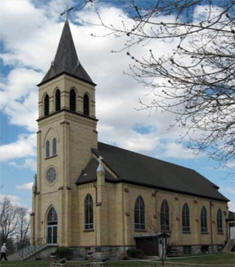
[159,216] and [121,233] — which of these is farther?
[159,216]

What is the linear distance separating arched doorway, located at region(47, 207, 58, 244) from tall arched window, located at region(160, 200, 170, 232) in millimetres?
11527

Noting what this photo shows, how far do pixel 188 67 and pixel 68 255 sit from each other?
3214cm

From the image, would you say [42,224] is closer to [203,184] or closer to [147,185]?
[147,185]

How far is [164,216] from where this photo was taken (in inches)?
1790

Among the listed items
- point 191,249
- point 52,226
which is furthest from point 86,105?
point 191,249

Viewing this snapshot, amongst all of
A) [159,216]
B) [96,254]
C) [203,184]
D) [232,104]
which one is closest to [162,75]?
[232,104]

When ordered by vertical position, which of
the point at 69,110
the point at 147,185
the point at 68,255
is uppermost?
the point at 69,110

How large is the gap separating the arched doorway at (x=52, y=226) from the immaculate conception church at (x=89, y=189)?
10 cm

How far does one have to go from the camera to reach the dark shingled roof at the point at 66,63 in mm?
44987

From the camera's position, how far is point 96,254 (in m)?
36.8

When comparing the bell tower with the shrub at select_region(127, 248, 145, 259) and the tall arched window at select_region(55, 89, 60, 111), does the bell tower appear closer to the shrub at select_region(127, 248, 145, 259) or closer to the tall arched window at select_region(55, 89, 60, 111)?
the tall arched window at select_region(55, 89, 60, 111)

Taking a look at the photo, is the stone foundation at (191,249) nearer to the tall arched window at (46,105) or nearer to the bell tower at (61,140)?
the bell tower at (61,140)

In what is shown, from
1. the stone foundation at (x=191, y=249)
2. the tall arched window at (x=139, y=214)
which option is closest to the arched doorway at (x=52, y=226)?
the tall arched window at (x=139, y=214)

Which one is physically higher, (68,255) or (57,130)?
(57,130)
